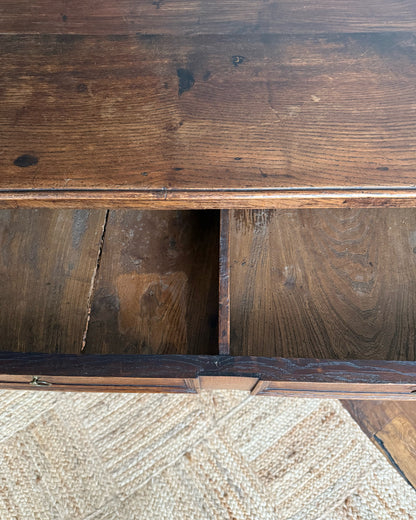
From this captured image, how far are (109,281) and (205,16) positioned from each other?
18.2 inches

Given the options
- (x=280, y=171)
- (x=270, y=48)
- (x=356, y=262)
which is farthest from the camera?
(x=356, y=262)

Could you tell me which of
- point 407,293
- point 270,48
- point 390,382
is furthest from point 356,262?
point 270,48

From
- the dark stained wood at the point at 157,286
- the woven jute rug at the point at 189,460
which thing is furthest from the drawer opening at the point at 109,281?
the woven jute rug at the point at 189,460

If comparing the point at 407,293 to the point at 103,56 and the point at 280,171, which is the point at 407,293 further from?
the point at 103,56

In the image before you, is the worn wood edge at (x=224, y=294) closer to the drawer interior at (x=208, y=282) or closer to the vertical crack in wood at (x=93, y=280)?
the drawer interior at (x=208, y=282)

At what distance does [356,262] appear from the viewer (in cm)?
76

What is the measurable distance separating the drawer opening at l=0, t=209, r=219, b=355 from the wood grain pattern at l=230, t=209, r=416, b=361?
0.19 ft

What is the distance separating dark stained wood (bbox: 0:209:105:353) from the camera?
2.31 feet

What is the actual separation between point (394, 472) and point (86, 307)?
2.09 ft

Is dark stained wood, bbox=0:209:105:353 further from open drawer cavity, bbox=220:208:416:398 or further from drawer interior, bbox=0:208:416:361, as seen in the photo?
open drawer cavity, bbox=220:208:416:398

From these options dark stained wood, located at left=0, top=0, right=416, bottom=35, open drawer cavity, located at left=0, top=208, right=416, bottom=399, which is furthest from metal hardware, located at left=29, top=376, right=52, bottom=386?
dark stained wood, located at left=0, top=0, right=416, bottom=35

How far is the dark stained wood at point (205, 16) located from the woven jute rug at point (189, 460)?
661mm

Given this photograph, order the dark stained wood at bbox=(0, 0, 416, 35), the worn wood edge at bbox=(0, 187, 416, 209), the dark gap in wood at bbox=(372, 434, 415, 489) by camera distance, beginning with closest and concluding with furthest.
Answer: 1. the worn wood edge at bbox=(0, 187, 416, 209)
2. the dark stained wood at bbox=(0, 0, 416, 35)
3. the dark gap in wood at bbox=(372, 434, 415, 489)

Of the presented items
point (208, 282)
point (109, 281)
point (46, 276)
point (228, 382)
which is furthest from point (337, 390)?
point (46, 276)
